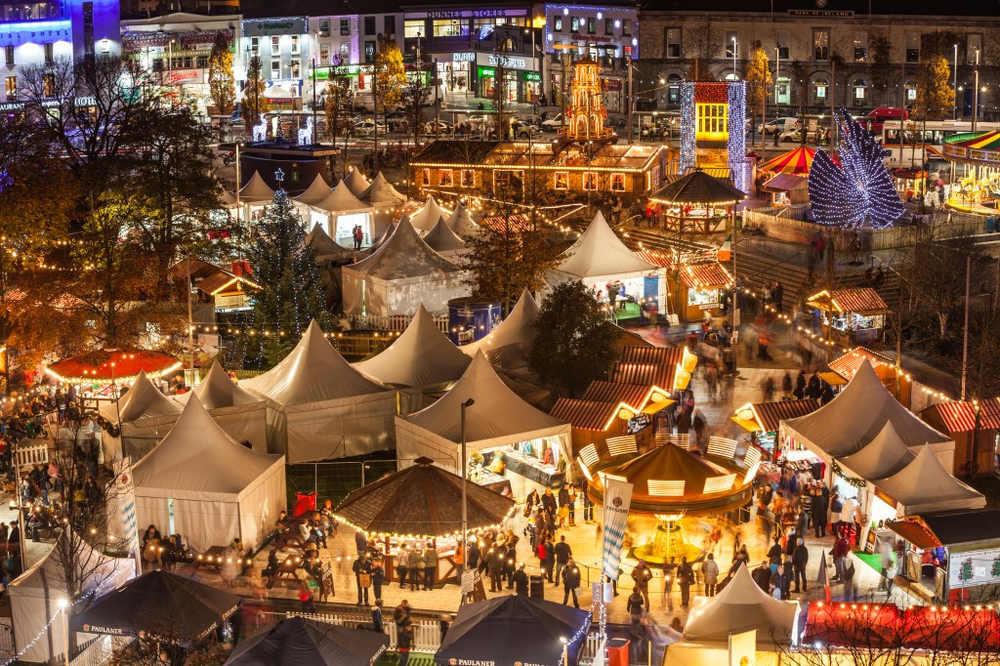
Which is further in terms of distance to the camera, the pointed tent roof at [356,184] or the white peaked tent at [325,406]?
the pointed tent roof at [356,184]

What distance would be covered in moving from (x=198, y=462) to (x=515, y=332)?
9667mm

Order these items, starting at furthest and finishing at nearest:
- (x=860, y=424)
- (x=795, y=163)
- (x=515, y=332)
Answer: (x=795, y=163) < (x=515, y=332) < (x=860, y=424)

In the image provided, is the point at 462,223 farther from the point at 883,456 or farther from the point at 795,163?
the point at 883,456

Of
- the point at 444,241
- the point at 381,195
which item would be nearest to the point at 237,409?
the point at 444,241

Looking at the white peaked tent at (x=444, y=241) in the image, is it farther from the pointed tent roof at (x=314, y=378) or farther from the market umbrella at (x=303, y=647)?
the market umbrella at (x=303, y=647)

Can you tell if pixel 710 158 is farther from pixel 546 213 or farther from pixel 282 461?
pixel 282 461

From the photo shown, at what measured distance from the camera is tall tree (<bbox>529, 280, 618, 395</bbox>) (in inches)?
1162

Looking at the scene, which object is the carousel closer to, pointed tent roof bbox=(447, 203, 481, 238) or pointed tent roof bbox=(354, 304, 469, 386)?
pointed tent roof bbox=(354, 304, 469, 386)

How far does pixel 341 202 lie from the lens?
168 ft

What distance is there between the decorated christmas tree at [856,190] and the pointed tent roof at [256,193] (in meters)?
20.8

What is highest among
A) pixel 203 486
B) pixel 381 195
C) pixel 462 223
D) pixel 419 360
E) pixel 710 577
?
pixel 381 195

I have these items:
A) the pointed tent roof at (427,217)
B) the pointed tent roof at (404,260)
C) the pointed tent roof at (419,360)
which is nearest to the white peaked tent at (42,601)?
the pointed tent roof at (419,360)

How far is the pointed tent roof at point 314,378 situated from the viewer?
28219 millimetres

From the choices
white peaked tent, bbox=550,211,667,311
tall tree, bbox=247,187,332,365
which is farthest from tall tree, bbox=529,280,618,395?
white peaked tent, bbox=550,211,667,311
